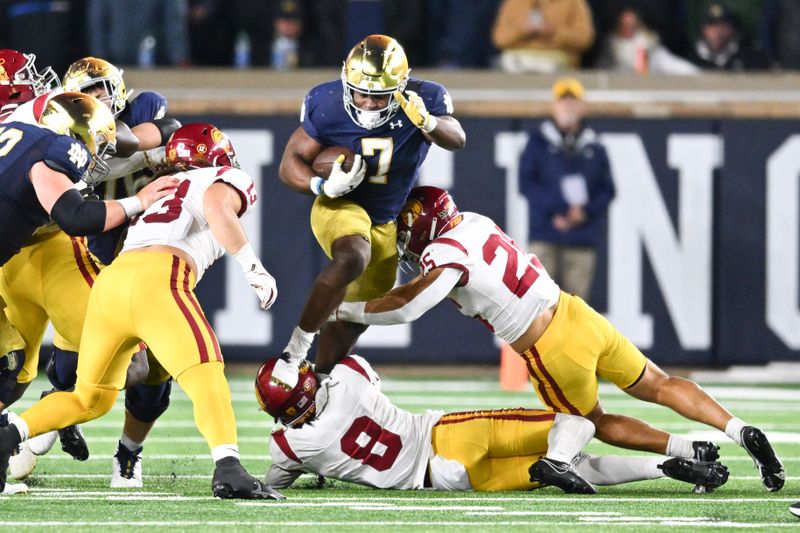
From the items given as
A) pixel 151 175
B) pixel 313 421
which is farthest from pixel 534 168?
pixel 313 421

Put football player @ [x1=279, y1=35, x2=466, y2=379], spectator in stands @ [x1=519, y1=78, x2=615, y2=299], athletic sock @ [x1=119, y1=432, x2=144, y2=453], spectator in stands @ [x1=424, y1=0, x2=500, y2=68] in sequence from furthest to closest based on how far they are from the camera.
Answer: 1. spectator in stands @ [x1=424, y1=0, x2=500, y2=68]
2. spectator in stands @ [x1=519, y1=78, x2=615, y2=299]
3. football player @ [x1=279, y1=35, x2=466, y2=379]
4. athletic sock @ [x1=119, y1=432, x2=144, y2=453]

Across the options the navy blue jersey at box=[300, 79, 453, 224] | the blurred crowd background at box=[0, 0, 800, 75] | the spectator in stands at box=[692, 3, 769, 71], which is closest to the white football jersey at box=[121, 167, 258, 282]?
the navy blue jersey at box=[300, 79, 453, 224]

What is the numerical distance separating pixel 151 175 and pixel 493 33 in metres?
5.39

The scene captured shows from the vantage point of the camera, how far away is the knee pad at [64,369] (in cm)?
592

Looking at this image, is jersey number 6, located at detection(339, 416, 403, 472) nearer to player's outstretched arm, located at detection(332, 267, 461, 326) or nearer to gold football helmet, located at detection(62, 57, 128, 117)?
player's outstretched arm, located at detection(332, 267, 461, 326)

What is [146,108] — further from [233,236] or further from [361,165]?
[233,236]

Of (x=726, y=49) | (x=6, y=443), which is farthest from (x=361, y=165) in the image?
(x=726, y=49)

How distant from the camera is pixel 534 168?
10039 mm

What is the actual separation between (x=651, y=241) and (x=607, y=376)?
15.6 feet

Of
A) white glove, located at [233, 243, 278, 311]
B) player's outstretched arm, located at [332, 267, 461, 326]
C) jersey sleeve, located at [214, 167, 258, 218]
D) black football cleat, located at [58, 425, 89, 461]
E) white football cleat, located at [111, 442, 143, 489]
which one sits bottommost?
black football cleat, located at [58, 425, 89, 461]

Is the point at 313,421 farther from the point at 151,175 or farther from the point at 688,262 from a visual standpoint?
the point at 688,262

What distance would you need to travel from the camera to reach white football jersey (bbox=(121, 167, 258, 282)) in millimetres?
5297

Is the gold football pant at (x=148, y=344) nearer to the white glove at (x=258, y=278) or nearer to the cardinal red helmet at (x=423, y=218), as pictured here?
the white glove at (x=258, y=278)

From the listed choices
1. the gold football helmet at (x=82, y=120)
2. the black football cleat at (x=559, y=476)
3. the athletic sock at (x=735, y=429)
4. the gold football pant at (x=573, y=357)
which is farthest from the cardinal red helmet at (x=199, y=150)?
the athletic sock at (x=735, y=429)
